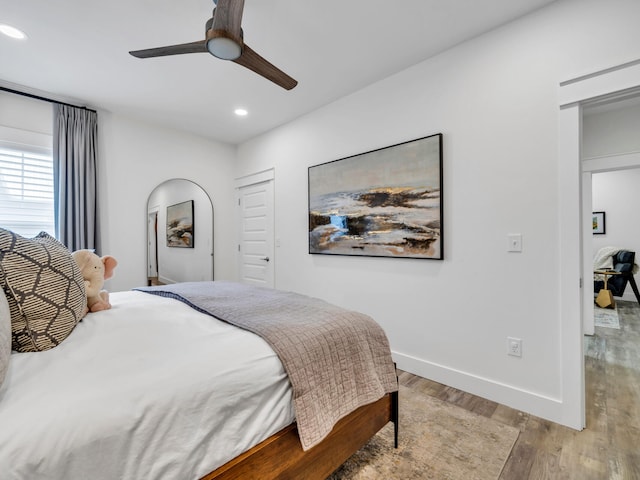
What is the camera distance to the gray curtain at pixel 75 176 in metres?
2.95

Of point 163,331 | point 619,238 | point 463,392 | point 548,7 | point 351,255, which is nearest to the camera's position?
point 163,331

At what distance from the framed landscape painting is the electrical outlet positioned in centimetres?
73

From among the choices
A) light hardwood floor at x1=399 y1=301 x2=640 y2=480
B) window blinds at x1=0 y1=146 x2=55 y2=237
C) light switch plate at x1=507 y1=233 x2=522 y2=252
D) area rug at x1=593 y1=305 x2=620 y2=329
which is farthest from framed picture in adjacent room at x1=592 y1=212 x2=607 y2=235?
window blinds at x1=0 y1=146 x2=55 y2=237

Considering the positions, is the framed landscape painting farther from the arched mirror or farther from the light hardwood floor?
the arched mirror

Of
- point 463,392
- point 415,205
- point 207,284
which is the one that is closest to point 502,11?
point 415,205

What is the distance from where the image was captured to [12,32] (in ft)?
6.77

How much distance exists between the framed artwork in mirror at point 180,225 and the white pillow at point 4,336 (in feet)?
9.88

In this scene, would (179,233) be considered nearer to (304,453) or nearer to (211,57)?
(211,57)

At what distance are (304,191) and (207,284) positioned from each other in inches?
62.9

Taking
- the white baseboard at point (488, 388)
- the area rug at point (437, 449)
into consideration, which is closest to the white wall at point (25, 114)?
the area rug at point (437, 449)

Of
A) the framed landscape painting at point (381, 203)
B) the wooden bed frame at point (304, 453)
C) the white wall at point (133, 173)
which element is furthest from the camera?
the white wall at point (133, 173)

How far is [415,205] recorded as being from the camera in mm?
2490

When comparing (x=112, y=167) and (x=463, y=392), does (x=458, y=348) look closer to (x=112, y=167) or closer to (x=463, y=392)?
(x=463, y=392)

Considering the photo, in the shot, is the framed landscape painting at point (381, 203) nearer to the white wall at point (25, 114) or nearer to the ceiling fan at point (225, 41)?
the ceiling fan at point (225, 41)
